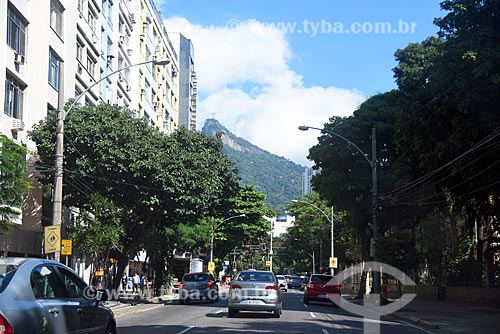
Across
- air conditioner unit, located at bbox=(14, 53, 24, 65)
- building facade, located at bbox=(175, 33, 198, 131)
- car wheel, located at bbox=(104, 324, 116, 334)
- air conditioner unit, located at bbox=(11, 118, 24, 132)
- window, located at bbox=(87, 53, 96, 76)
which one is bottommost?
car wheel, located at bbox=(104, 324, 116, 334)

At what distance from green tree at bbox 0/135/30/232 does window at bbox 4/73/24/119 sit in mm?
9066

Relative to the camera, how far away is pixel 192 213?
1271 inches

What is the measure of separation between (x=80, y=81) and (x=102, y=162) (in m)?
10.7

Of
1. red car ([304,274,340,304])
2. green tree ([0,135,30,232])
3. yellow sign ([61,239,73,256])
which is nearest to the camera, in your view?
green tree ([0,135,30,232])

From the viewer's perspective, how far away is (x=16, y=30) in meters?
28.6

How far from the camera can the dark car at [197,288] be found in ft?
109

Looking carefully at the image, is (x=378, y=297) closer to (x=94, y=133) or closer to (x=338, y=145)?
(x=338, y=145)

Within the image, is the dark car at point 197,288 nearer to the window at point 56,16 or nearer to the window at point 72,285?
the window at point 56,16

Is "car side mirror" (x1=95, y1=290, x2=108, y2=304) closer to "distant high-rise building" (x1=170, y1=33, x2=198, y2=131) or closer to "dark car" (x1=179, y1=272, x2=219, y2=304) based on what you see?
"dark car" (x1=179, y1=272, x2=219, y2=304)

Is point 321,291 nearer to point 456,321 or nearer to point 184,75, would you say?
point 456,321

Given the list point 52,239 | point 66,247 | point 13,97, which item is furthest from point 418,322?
point 13,97

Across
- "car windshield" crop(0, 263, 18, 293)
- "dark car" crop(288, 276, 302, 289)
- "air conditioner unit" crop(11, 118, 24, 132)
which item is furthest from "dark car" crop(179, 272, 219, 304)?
"dark car" crop(288, 276, 302, 289)

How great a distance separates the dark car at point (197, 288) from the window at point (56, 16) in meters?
14.6

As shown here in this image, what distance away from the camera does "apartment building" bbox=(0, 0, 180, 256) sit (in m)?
27.8
